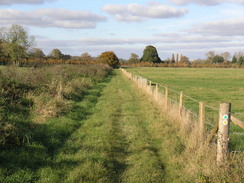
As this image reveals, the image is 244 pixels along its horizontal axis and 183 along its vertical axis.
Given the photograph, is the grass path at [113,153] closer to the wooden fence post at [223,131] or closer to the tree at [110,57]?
the wooden fence post at [223,131]

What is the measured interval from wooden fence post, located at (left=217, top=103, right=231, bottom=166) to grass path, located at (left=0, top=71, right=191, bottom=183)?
0.89 metres

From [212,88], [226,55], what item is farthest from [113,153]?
[226,55]

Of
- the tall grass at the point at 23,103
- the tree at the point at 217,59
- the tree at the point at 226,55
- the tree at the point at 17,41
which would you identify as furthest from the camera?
the tree at the point at 226,55

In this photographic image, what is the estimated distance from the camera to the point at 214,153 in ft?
19.7

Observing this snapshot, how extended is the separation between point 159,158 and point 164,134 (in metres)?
2.04

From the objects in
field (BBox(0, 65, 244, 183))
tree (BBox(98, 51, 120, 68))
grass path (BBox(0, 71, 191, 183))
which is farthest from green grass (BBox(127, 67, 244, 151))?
tree (BBox(98, 51, 120, 68))

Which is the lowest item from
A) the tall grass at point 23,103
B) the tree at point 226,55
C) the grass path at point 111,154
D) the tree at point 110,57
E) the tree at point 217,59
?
the grass path at point 111,154

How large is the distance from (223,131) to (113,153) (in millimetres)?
2933

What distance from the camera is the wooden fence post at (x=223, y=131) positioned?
18.4ft

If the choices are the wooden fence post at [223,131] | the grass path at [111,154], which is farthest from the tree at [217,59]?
the wooden fence post at [223,131]

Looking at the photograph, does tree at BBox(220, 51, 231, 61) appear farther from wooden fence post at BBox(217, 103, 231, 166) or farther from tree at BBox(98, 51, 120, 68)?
wooden fence post at BBox(217, 103, 231, 166)

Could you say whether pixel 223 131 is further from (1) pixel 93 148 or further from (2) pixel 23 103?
(2) pixel 23 103

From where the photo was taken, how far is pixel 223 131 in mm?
5688

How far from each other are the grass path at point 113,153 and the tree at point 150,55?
13874 cm
